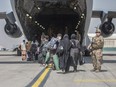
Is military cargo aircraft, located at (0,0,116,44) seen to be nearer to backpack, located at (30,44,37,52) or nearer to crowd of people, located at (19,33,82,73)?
backpack, located at (30,44,37,52)

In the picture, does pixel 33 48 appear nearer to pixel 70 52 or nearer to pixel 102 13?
pixel 70 52

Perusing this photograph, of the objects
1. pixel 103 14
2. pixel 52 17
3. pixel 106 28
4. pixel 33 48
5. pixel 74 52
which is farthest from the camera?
pixel 106 28

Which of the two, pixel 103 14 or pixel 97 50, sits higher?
pixel 103 14

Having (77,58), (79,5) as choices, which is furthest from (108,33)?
(77,58)

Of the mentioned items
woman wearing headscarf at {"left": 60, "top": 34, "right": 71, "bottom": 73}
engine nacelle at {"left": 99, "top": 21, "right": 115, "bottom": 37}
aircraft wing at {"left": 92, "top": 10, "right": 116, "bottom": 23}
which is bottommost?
woman wearing headscarf at {"left": 60, "top": 34, "right": 71, "bottom": 73}

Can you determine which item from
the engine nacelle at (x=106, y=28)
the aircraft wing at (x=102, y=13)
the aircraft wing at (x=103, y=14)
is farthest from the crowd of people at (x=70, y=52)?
the engine nacelle at (x=106, y=28)

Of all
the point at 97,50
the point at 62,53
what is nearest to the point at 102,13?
the point at 97,50

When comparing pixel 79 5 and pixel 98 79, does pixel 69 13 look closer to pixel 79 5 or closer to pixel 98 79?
pixel 79 5

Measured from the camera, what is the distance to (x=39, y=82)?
14.0m

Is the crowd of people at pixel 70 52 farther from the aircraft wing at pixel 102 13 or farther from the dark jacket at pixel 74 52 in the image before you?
the aircraft wing at pixel 102 13

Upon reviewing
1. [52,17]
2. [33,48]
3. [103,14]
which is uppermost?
[103,14]

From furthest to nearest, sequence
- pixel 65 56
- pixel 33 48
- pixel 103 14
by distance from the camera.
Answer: pixel 103 14 < pixel 33 48 < pixel 65 56

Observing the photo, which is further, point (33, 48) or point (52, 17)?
point (52, 17)

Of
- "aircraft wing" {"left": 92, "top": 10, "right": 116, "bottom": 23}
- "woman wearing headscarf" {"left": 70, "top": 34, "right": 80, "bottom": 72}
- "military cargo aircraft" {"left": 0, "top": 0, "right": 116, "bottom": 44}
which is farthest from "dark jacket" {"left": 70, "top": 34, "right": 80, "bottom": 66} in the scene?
"aircraft wing" {"left": 92, "top": 10, "right": 116, "bottom": 23}
